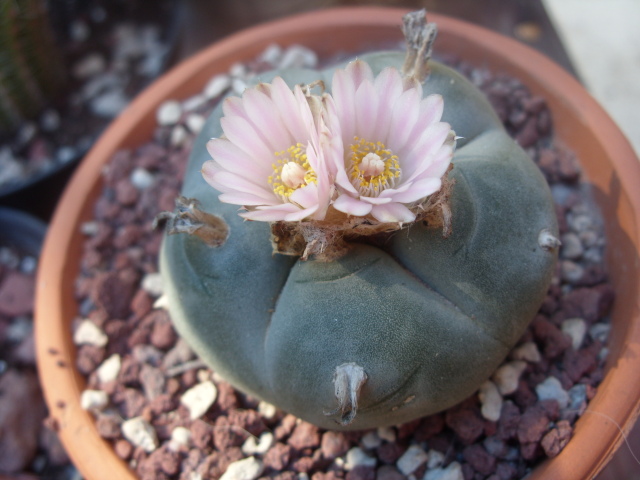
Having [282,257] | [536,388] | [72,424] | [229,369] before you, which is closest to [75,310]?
[72,424]

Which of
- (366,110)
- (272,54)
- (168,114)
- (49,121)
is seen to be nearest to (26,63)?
(49,121)

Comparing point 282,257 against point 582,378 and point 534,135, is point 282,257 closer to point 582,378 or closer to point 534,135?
point 582,378

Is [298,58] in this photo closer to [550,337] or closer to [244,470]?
[550,337]

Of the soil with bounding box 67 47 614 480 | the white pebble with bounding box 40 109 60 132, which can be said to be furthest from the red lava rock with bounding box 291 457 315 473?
the white pebble with bounding box 40 109 60 132

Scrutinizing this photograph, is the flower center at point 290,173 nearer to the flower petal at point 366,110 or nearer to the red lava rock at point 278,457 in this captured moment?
the flower petal at point 366,110

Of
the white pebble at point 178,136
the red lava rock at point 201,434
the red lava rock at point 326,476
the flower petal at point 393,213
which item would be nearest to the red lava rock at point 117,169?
the white pebble at point 178,136

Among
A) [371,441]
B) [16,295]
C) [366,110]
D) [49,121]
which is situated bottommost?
[16,295]
